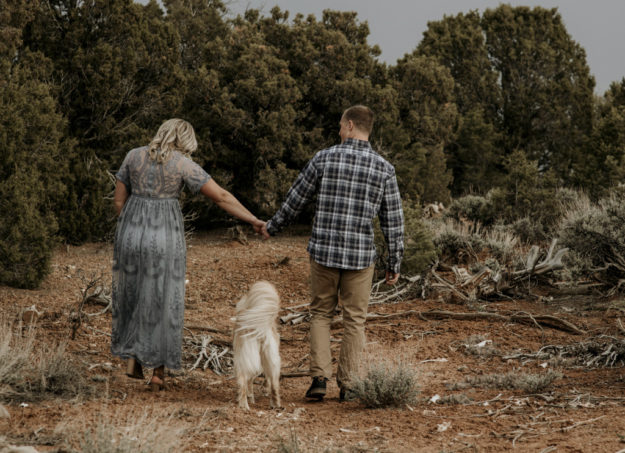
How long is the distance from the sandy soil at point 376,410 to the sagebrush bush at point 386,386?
94 millimetres

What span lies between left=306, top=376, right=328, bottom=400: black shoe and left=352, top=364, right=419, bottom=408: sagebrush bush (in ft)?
1.16

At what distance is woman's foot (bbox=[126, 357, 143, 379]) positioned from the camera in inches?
211

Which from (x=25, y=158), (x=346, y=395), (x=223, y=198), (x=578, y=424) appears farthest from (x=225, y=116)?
(x=578, y=424)

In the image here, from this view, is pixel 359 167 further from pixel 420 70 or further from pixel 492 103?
pixel 492 103

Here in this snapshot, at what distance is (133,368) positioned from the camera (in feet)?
17.6

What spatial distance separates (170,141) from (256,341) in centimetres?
161

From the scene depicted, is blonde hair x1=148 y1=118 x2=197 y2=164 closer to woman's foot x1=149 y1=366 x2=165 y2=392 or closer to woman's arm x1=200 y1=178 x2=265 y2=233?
woman's arm x1=200 y1=178 x2=265 y2=233

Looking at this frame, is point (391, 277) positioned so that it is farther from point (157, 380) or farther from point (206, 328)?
point (206, 328)

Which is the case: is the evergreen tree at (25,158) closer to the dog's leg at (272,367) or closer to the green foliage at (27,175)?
the green foliage at (27,175)

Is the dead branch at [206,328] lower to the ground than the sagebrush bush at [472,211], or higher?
lower

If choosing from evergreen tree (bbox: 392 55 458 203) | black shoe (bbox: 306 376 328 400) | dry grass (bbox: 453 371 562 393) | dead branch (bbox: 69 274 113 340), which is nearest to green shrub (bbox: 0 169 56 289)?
dead branch (bbox: 69 274 113 340)

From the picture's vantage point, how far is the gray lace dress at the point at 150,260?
5250 mm

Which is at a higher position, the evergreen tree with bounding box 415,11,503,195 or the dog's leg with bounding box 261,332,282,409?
the evergreen tree with bounding box 415,11,503,195

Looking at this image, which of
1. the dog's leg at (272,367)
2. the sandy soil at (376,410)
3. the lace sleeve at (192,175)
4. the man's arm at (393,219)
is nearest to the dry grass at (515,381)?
the sandy soil at (376,410)
